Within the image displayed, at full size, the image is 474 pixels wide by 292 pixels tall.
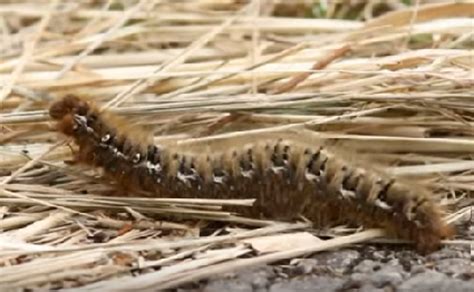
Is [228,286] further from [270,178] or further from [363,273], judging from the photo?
[270,178]

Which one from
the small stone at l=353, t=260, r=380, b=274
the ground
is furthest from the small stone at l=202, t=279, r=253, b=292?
the small stone at l=353, t=260, r=380, b=274

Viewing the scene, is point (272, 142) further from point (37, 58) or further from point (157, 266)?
point (37, 58)

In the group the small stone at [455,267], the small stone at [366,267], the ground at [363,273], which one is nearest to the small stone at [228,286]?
the ground at [363,273]

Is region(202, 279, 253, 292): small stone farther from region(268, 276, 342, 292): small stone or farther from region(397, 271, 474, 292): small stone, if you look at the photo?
region(397, 271, 474, 292): small stone

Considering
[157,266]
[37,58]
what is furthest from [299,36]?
[157,266]

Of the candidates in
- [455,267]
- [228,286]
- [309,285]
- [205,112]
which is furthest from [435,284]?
[205,112]

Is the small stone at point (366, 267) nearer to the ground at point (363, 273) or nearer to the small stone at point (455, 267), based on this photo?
the ground at point (363, 273)
